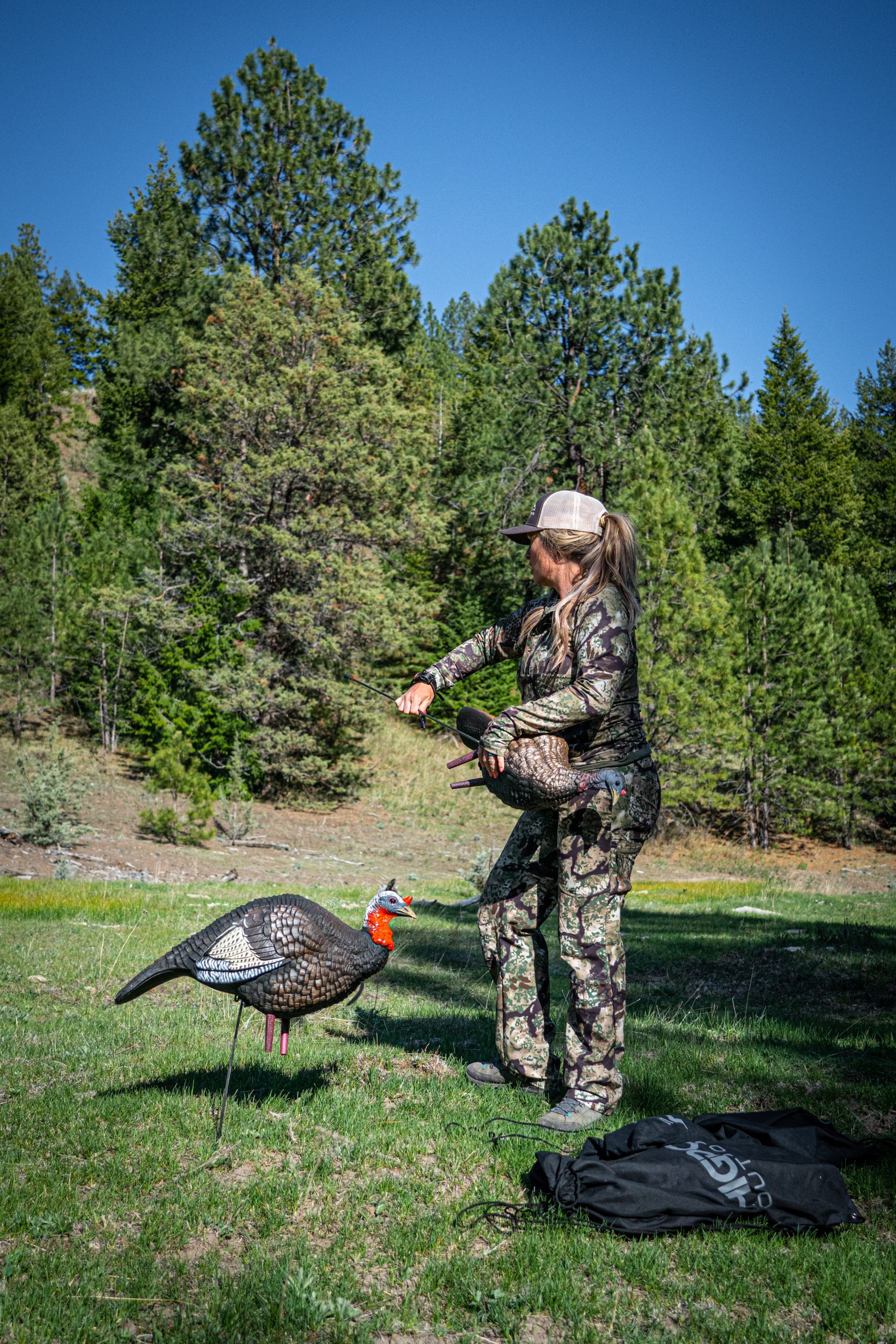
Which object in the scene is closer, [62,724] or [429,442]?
[62,724]

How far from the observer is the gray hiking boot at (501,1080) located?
167 inches

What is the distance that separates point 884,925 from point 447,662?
8.35 metres

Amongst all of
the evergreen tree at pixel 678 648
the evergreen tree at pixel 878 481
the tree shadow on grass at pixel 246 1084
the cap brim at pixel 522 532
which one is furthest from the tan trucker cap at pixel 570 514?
the evergreen tree at pixel 878 481

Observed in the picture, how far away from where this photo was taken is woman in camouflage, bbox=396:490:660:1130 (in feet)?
12.9

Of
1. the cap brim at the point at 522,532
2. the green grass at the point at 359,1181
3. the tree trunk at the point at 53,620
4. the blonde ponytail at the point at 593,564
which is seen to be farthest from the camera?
the tree trunk at the point at 53,620

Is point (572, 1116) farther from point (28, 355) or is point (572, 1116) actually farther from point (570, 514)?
point (28, 355)

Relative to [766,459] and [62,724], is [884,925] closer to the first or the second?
[62,724]

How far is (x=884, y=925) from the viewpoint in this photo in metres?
10.5

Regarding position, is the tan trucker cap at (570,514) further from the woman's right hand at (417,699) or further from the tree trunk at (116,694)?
the tree trunk at (116,694)

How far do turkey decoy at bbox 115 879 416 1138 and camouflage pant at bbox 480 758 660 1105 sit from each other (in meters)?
0.80

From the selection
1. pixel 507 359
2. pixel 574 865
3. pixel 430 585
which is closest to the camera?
pixel 574 865

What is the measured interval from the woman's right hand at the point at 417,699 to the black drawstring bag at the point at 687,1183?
1.91 meters

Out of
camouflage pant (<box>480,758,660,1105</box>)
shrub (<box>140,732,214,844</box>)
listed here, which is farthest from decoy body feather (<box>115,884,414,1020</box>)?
shrub (<box>140,732,214,844</box>)

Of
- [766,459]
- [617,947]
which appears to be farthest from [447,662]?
[766,459]
